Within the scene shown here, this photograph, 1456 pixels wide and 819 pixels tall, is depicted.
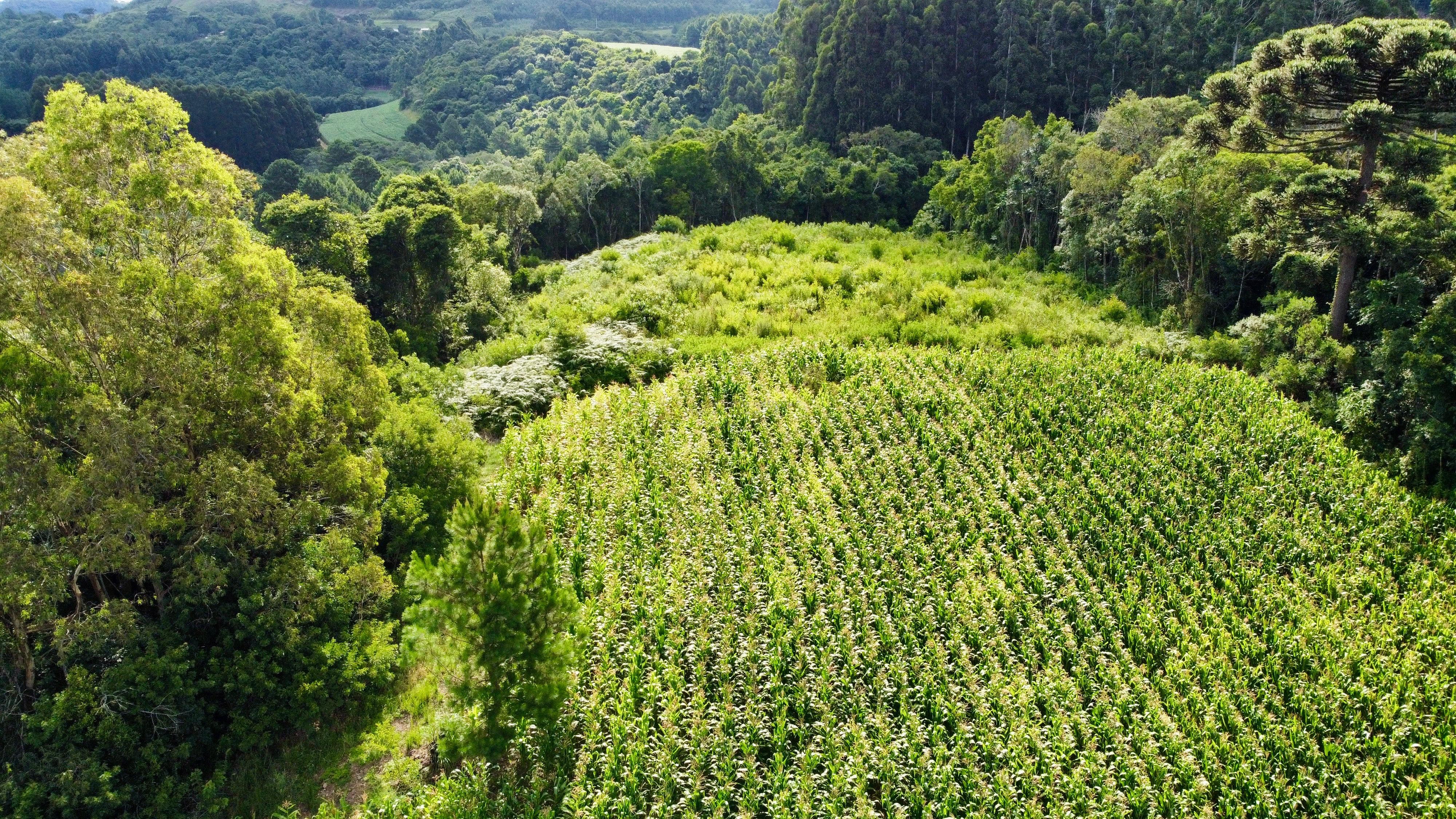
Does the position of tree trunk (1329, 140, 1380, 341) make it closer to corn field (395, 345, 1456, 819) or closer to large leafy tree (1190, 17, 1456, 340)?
large leafy tree (1190, 17, 1456, 340)

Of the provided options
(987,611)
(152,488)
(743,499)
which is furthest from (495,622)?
(987,611)

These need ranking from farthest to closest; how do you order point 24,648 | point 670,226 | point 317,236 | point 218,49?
point 218,49 → point 670,226 → point 317,236 → point 24,648

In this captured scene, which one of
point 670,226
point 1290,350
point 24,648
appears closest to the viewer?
point 24,648

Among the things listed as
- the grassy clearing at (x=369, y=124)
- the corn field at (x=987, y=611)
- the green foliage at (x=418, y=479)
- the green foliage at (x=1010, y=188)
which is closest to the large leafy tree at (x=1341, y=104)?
the corn field at (x=987, y=611)

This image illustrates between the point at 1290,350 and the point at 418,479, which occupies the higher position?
the point at 1290,350

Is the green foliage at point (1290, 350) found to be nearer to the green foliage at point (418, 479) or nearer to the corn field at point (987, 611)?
the corn field at point (987, 611)

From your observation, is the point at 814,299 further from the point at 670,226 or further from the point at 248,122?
the point at 248,122

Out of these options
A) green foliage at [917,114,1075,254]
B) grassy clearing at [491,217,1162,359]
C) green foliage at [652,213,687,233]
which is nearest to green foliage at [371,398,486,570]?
grassy clearing at [491,217,1162,359]

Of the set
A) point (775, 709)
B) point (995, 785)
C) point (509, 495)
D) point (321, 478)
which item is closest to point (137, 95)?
point (321, 478)
